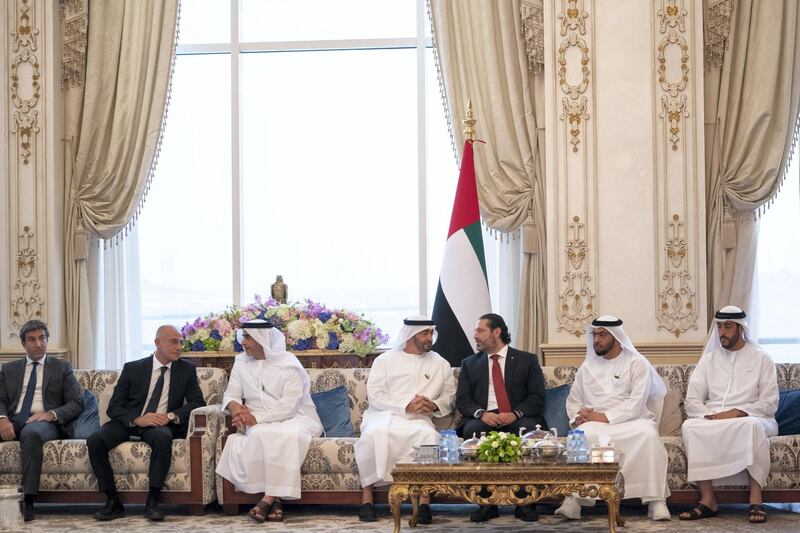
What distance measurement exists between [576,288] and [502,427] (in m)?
1.78

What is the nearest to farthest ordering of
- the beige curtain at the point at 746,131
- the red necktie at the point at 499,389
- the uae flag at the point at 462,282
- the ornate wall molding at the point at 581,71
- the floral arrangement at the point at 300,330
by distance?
the red necktie at the point at 499,389
the uae flag at the point at 462,282
the floral arrangement at the point at 300,330
the ornate wall molding at the point at 581,71
the beige curtain at the point at 746,131

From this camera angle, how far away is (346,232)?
30.6 ft

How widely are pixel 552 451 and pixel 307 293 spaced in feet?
13.1

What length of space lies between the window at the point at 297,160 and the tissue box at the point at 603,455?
378 centimetres

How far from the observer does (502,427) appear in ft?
22.2

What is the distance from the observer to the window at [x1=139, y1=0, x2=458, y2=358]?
9.23 meters

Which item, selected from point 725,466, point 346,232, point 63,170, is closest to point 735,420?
point 725,466

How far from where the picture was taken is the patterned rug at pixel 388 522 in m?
6.02

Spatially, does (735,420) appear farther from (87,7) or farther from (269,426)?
(87,7)

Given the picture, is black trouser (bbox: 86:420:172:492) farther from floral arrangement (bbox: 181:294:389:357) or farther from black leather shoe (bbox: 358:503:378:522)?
floral arrangement (bbox: 181:294:389:357)

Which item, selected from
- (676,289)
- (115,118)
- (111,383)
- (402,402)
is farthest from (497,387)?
(115,118)

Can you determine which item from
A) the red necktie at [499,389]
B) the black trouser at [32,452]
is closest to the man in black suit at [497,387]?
the red necktie at [499,389]

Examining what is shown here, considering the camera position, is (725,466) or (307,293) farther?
(307,293)

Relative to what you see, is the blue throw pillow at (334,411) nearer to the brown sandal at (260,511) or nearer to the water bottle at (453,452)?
the brown sandal at (260,511)
